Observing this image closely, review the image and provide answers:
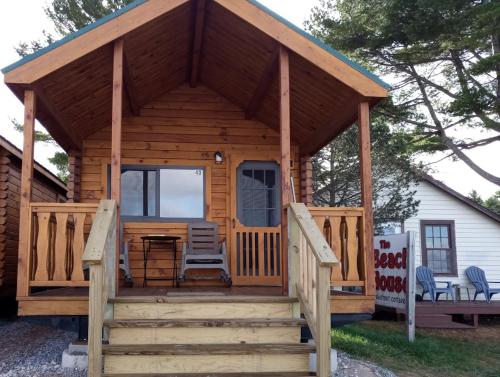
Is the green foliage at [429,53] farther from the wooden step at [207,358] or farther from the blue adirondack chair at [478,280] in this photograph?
the wooden step at [207,358]

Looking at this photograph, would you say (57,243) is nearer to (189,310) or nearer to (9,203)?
(189,310)

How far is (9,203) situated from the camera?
360 inches

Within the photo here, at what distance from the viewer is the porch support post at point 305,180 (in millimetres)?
7996

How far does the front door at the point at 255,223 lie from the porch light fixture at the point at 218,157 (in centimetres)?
17

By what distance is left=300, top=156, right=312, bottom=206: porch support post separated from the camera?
8.00 metres

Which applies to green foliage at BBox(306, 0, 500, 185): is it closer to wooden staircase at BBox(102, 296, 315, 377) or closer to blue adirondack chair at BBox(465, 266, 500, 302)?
blue adirondack chair at BBox(465, 266, 500, 302)

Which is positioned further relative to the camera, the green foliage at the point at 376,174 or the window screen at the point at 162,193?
the green foliage at the point at 376,174

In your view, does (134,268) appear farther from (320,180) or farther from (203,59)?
(320,180)

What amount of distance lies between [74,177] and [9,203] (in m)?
2.51

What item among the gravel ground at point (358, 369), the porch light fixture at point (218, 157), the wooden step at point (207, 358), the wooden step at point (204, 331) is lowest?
the gravel ground at point (358, 369)

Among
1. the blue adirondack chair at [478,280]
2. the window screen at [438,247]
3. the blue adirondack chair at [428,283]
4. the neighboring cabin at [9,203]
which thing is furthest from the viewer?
the window screen at [438,247]

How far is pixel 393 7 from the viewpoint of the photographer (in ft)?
40.8

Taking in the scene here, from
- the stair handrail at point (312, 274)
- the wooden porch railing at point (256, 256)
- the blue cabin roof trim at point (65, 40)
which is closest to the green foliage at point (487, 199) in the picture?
the wooden porch railing at point (256, 256)

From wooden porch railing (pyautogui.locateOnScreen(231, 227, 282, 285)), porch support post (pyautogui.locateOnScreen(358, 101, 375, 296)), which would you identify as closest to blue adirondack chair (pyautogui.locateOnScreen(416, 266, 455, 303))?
wooden porch railing (pyautogui.locateOnScreen(231, 227, 282, 285))
